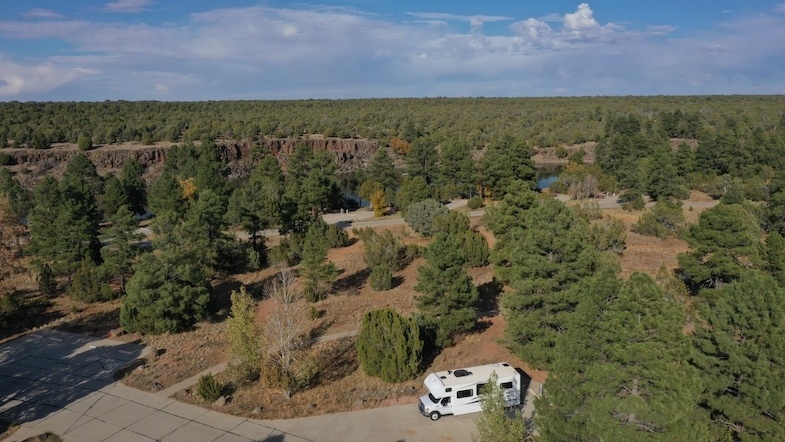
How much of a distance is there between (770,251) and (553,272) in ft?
34.8

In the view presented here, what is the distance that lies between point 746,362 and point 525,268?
30.4 feet

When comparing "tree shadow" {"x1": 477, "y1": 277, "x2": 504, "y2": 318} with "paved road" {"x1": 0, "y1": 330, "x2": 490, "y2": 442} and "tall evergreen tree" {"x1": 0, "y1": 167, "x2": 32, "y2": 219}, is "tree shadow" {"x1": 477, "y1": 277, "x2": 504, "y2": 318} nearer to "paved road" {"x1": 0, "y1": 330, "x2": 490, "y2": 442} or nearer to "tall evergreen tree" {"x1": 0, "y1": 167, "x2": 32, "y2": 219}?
"paved road" {"x1": 0, "y1": 330, "x2": 490, "y2": 442}

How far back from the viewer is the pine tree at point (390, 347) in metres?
23.2

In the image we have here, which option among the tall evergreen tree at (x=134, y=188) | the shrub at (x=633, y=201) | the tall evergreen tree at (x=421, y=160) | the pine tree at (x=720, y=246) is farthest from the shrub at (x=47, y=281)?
the shrub at (x=633, y=201)

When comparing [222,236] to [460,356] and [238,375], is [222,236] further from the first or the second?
[460,356]

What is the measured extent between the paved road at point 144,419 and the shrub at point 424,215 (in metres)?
24.7

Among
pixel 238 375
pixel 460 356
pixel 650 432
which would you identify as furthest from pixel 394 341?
pixel 650 432

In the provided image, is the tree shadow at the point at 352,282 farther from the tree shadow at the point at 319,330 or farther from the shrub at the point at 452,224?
the shrub at the point at 452,224

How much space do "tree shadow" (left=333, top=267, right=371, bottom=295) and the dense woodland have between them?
149 cm

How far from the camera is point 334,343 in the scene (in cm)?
2786

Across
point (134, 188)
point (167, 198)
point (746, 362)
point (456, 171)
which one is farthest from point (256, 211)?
point (746, 362)

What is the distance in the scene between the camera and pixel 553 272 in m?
23.1

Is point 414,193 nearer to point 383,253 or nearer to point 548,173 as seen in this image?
point 383,253

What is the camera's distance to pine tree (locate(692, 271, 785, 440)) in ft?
48.7
